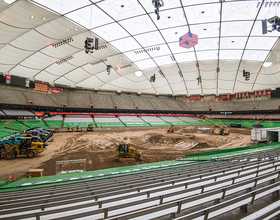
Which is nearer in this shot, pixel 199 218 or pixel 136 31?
pixel 199 218

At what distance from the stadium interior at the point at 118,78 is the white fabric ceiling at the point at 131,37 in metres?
0.20

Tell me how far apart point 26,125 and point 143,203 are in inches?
1554

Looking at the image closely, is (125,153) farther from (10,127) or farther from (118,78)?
(118,78)

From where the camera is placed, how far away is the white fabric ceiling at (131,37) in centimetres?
2077

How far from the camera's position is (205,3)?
21562mm

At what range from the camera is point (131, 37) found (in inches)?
1130

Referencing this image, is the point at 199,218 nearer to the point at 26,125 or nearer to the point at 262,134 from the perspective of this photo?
the point at 262,134

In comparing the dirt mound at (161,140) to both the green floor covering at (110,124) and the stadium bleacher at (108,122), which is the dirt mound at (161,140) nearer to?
the green floor covering at (110,124)

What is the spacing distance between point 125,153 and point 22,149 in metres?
11.1

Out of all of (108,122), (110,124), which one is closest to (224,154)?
(110,124)

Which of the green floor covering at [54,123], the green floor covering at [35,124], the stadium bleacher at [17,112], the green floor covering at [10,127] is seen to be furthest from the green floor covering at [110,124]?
the stadium bleacher at [17,112]

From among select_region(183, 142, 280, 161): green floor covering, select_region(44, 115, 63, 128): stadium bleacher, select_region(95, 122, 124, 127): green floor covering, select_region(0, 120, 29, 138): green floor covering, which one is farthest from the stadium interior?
select_region(95, 122, 124, 127): green floor covering

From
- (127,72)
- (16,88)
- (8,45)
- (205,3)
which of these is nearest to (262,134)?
(205,3)

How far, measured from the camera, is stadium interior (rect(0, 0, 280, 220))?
4.73 m
